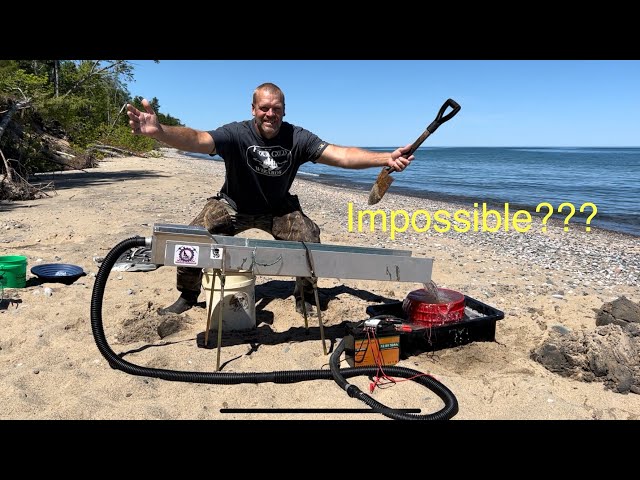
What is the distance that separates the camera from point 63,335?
12.4 ft

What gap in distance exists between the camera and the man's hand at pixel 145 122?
334cm

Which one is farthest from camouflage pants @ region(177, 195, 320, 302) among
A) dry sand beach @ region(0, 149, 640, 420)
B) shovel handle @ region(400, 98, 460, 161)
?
shovel handle @ region(400, 98, 460, 161)

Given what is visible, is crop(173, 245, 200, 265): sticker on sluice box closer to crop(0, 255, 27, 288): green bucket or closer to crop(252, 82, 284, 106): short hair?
crop(252, 82, 284, 106): short hair

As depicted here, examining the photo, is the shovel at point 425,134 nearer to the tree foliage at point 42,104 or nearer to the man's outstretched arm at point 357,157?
the man's outstretched arm at point 357,157

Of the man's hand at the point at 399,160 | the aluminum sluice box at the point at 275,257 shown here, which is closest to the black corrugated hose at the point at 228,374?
the aluminum sluice box at the point at 275,257

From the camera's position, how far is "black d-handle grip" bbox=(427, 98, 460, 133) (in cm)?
337

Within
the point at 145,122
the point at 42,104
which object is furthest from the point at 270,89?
the point at 42,104

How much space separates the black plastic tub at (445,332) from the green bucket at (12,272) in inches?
126

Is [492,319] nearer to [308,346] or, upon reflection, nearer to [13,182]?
[308,346]

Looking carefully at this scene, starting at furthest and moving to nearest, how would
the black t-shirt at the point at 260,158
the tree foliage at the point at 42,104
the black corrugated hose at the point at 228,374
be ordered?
the tree foliage at the point at 42,104, the black t-shirt at the point at 260,158, the black corrugated hose at the point at 228,374

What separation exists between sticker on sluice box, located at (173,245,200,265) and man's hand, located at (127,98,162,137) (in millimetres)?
819

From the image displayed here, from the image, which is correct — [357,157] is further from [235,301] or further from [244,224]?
[235,301]

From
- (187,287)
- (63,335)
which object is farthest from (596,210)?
(63,335)
